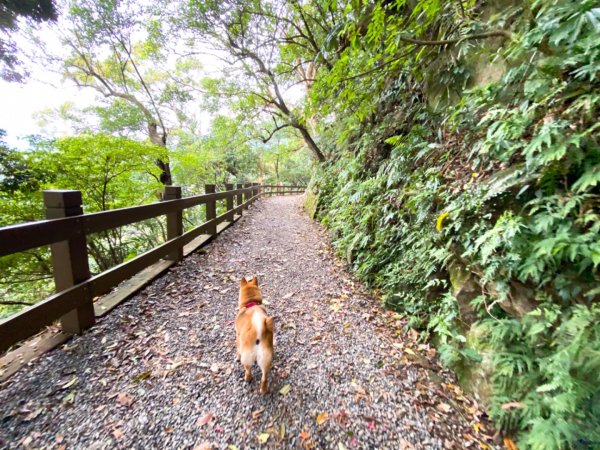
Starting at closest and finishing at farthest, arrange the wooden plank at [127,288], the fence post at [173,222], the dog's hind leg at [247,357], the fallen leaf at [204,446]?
1. the fallen leaf at [204,446]
2. the dog's hind leg at [247,357]
3. the wooden plank at [127,288]
4. the fence post at [173,222]

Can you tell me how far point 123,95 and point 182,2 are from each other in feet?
20.1

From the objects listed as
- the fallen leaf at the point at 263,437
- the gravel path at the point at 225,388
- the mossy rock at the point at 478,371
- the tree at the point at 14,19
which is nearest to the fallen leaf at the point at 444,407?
the gravel path at the point at 225,388

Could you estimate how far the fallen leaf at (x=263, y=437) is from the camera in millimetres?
1572

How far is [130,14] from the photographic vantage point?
9.54 metres

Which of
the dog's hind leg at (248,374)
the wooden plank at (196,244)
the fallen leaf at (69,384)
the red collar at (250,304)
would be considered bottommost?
the dog's hind leg at (248,374)

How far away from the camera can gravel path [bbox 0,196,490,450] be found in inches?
61.1

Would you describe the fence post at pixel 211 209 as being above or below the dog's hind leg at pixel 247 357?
above

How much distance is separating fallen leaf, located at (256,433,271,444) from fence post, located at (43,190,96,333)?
72.1 inches

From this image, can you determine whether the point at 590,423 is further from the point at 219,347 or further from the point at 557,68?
the point at 219,347

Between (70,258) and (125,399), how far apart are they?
122 centimetres

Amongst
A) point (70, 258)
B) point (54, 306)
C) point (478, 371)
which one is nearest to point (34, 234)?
point (70, 258)

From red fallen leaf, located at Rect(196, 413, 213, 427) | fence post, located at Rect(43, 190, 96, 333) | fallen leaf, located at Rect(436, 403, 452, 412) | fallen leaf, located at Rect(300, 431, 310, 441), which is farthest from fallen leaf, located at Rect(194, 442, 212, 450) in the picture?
fallen leaf, located at Rect(436, 403, 452, 412)

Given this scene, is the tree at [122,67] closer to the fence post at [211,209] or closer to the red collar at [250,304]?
the fence post at [211,209]

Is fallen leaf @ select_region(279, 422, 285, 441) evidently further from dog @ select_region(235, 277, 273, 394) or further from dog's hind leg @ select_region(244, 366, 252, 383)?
dog's hind leg @ select_region(244, 366, 252, 383)
